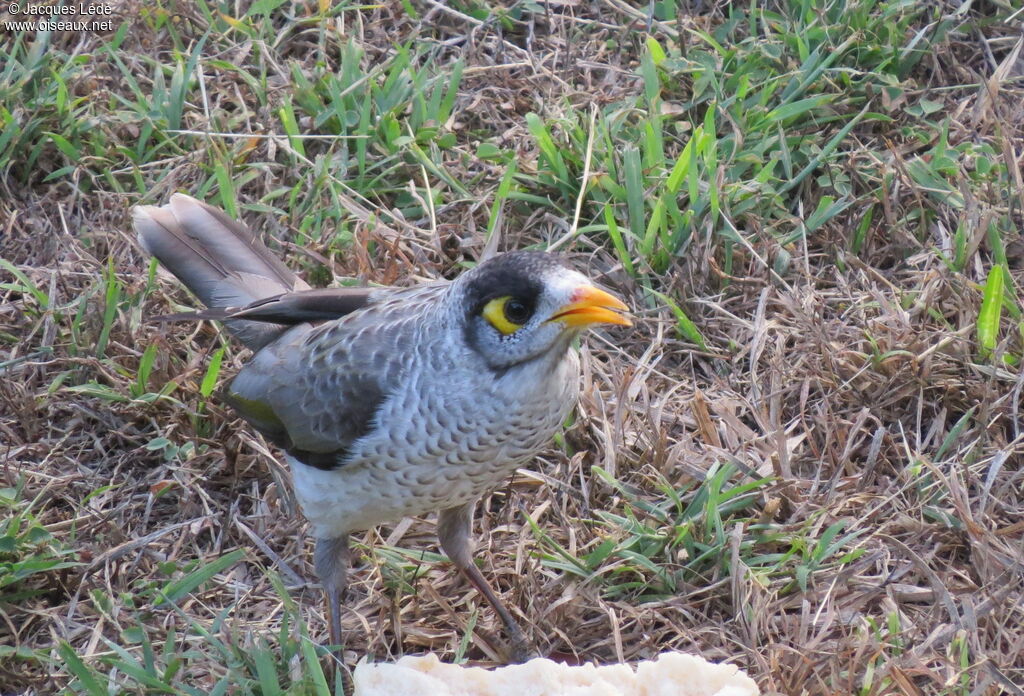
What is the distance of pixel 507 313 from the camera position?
3.63 m

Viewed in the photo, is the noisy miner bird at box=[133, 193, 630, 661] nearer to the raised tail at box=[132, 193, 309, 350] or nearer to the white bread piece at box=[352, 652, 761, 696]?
the raised tail at box=[132, 193, 309, 350]

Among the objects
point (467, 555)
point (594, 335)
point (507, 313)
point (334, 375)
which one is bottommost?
point (467, 555)

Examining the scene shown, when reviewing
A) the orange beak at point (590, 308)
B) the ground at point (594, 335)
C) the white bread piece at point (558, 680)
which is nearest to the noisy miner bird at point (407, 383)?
the orange beak at point (590, 308)

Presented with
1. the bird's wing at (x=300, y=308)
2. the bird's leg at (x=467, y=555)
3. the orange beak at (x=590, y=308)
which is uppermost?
the orange beak at (x=590, y=308)

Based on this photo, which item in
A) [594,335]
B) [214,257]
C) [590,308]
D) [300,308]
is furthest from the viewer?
[594,335]

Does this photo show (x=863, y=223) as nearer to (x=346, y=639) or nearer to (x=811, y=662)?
(x=811, y=662)

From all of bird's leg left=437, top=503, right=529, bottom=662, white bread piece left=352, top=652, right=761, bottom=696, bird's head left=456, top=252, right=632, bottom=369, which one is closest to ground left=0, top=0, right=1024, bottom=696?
bird's leg left=437, top=503, right=529, bottom=662

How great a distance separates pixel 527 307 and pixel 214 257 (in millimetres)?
1656

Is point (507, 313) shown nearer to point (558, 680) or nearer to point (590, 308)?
point (590, 308)

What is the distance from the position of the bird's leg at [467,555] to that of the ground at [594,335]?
0.29ft

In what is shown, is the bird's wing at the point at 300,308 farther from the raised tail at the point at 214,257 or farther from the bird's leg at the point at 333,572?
the bird's leg at the point at 333,572

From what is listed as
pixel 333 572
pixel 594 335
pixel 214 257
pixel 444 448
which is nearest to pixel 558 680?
pixel 444 448

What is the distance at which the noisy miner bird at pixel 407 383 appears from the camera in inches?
143

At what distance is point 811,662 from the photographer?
3.79 meters
